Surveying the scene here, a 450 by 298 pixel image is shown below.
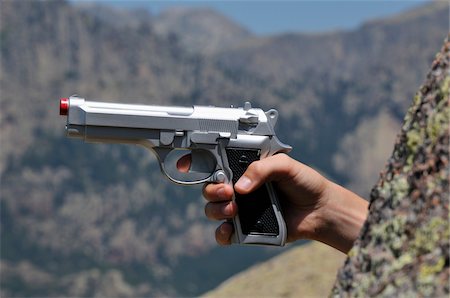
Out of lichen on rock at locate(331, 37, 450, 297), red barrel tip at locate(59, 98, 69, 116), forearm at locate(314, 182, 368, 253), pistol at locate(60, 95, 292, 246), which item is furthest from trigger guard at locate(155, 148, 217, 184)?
lichen on rock at locate(331, 37, 450, 297)

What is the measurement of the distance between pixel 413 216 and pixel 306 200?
319 centimetres

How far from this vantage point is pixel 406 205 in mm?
3311

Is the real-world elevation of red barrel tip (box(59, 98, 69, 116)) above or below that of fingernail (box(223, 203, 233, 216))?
above

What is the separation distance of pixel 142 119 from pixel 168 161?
0.49 meters

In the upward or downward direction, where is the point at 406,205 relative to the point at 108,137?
upward

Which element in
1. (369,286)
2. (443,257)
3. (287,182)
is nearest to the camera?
(443,257)

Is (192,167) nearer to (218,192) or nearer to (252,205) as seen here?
(218,192)

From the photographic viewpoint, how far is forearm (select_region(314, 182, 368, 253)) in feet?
20.0

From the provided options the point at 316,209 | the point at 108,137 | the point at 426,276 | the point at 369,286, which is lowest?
the point at 316,209

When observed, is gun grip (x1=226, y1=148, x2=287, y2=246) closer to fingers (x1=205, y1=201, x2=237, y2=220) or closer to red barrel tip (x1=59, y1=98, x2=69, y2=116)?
fingers (x1=205, y1=201, x2=237, y2=220)

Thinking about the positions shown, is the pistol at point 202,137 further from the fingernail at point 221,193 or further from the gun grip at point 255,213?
the fingernail at point 221,193

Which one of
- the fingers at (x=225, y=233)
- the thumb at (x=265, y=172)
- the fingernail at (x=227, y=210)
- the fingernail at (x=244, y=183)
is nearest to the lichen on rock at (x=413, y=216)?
the thumb at (x=265, y=172)

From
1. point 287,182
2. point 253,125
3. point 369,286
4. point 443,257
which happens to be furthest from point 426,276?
point 253,125

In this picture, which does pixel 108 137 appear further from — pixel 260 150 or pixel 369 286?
pixel 369 286
